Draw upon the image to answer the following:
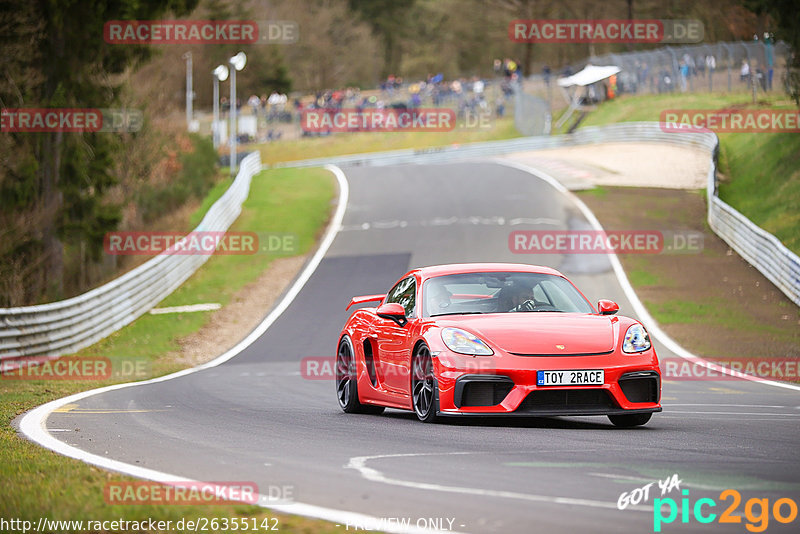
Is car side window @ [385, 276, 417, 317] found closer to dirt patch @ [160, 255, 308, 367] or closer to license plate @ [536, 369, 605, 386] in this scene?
license plate @ [536, 369, 605, 386]

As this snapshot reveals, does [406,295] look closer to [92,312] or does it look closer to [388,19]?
[92,312]

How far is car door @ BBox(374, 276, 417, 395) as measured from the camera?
998 cm

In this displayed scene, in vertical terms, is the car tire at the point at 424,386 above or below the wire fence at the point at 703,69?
below

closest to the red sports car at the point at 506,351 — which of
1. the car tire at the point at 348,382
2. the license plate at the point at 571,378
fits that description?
the license plate at the point at 571,378

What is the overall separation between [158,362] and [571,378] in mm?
13842

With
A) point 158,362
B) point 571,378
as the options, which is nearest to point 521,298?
point 571,378

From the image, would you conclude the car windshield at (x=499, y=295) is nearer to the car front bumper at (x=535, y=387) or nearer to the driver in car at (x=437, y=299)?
the driver in car at (x=437, y=299)

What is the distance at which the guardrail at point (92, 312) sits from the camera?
18750mm

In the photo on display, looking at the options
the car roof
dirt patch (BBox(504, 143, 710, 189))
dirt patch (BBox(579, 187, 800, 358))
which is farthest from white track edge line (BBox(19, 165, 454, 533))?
dirt patch (BBox(504, 143, 710, 189))

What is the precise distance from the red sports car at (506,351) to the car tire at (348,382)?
237 mm

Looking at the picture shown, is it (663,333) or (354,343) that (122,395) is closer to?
(354,343)

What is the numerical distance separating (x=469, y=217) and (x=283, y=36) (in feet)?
218

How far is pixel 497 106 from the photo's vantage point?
71312 millimetres

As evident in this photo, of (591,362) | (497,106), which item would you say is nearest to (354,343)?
(591,362)
